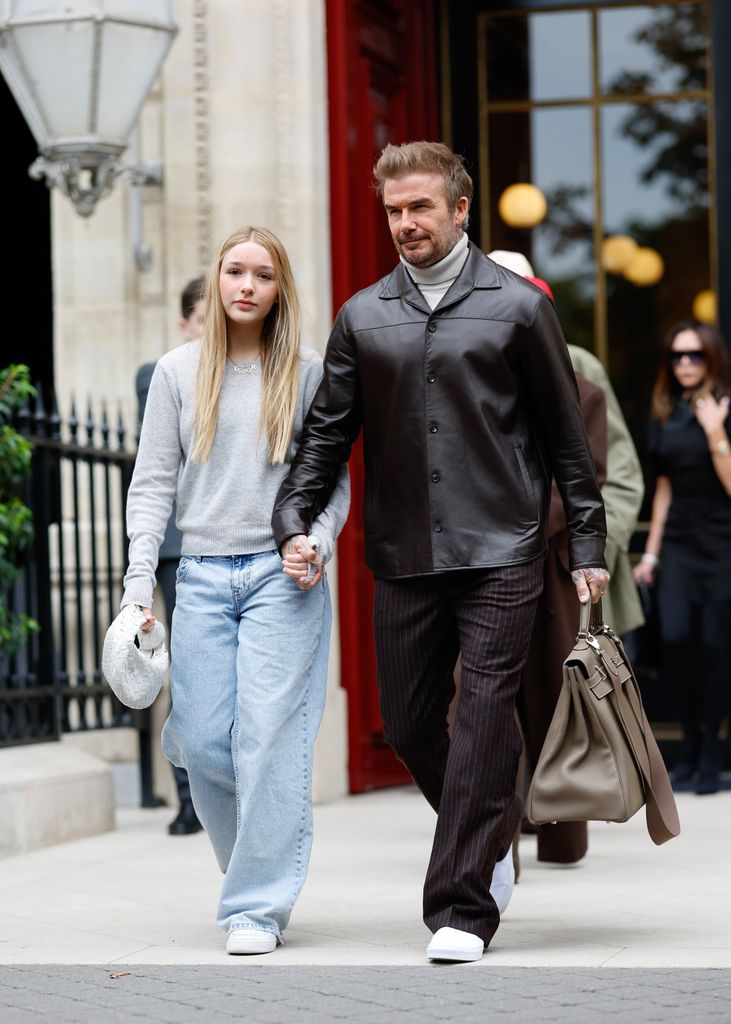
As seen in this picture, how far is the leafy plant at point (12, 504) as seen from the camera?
6902 mm

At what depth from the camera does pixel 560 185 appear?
29.8 ft

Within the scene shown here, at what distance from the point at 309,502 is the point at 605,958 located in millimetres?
1366

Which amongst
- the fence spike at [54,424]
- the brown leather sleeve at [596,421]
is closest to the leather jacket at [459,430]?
the brown leather sleeve at [596,421]

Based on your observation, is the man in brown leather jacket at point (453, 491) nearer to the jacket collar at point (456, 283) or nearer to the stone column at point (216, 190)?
the jacket collar at point (456, 283)

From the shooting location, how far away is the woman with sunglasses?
8086mm

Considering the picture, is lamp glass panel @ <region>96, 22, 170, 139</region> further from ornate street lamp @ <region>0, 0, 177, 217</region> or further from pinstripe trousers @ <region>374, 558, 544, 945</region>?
pinstripe trousers @ <region>374, 558, 544, 945</region>

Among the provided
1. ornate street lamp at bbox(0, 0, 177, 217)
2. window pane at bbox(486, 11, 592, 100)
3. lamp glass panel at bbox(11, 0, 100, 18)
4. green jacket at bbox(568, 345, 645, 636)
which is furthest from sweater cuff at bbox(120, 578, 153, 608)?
window pane at bbox(486, 11, 592, 100)

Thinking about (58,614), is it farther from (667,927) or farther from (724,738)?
(667,927)

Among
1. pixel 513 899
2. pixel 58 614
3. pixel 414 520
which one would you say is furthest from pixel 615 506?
pixel 58 614

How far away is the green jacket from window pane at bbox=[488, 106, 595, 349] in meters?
2.30

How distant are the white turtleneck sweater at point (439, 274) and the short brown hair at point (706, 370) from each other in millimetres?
3502

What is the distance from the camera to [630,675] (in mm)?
4773

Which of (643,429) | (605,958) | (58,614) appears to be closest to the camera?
(605,958)

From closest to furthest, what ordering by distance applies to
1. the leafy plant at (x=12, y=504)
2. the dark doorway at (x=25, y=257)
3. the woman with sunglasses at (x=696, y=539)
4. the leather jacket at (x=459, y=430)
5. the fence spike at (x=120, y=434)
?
the leather jacket at (x=459, y=430) → the leafy plant at (x=12, y=504) → the fence spike at (x=120, y=434) → the woman with sunglasses at (x=696, y=539) → the dark doorway at (x=25, y=257)
